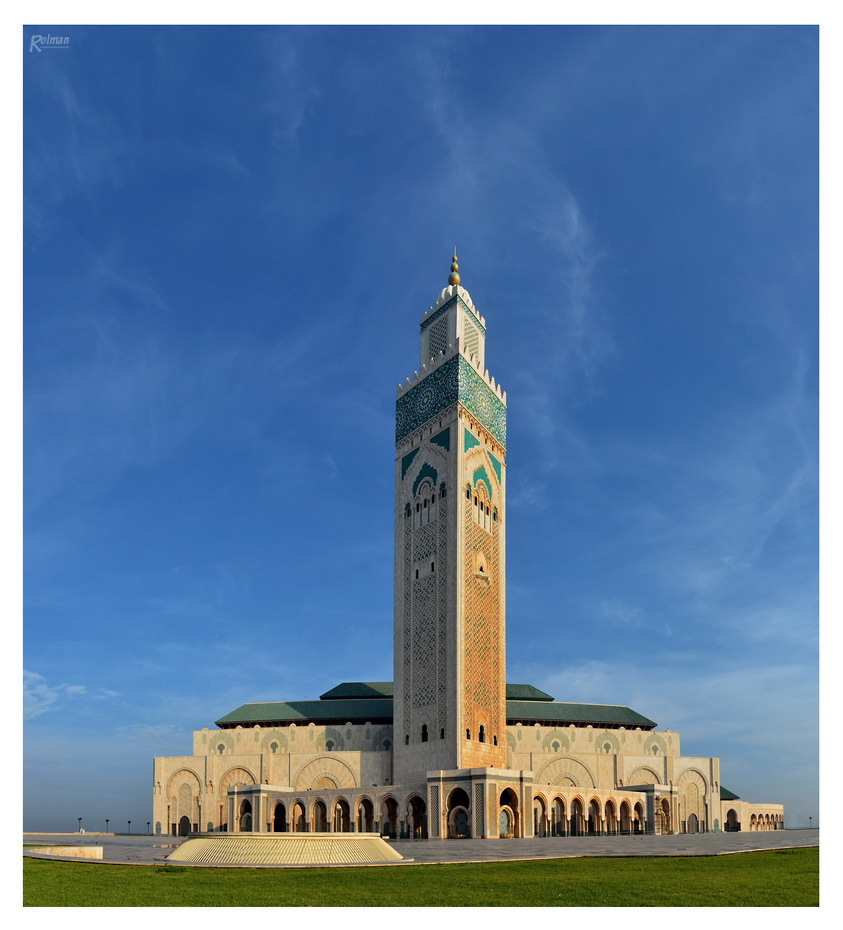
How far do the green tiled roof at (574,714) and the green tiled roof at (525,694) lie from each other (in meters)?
1.75

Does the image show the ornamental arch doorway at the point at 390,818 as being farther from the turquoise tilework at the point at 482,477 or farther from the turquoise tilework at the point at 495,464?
the turquoise tilework at the point at 495,464

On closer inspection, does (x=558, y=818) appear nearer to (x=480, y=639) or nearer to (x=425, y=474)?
(x=480, y=639)

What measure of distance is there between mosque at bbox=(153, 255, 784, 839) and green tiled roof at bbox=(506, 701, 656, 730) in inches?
5.4

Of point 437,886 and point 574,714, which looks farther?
point 574,714

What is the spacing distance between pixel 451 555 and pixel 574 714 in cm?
1898

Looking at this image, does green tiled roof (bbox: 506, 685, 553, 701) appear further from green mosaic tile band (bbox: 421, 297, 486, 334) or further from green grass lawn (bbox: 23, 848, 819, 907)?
green grass lawn (bbox: 23, 848, 819, 907)

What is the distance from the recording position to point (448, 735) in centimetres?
4725

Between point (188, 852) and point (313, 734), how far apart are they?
128 feet

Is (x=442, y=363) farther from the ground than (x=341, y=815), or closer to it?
farther from the ground

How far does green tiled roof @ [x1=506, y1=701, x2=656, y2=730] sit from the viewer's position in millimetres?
60312

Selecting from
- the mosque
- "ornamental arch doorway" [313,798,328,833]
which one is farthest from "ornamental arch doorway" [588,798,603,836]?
"ornamental arch doorway" [313,798,328,833]

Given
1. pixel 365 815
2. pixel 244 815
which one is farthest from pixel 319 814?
pixel 244 815

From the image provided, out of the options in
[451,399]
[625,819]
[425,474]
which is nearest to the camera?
[451,399]
